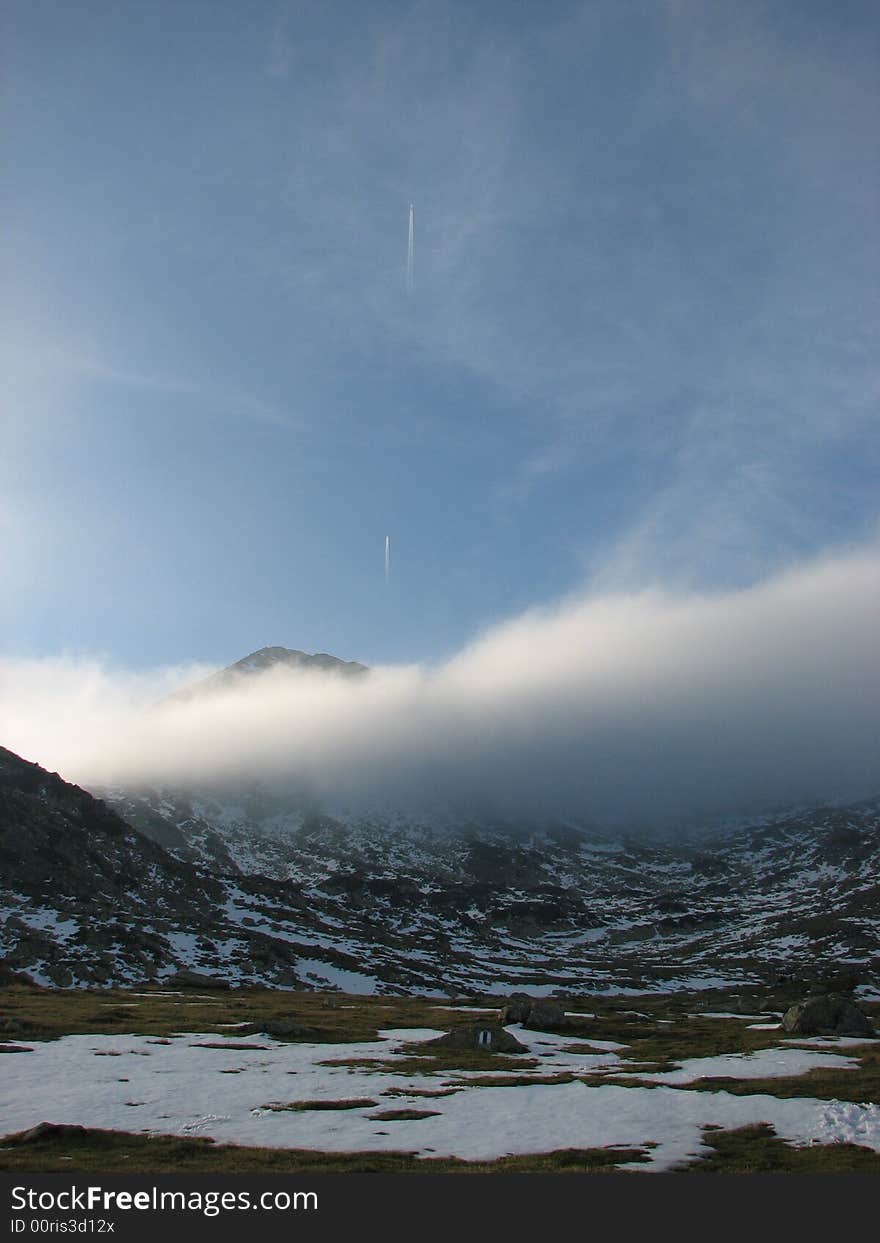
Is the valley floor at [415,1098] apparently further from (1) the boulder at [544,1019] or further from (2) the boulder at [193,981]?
(2) the boulder at [193,981]

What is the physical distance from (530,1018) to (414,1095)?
33667 millimetres

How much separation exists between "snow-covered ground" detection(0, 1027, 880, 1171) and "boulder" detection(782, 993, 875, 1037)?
14.1 meters

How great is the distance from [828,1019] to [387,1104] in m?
45.6

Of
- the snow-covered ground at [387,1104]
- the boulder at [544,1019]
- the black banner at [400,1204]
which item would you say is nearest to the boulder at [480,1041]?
the snow-covered ground at [387,1104]

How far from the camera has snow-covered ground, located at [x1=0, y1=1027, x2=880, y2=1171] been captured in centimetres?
2817

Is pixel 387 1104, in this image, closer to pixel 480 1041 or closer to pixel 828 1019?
pixel 480 1041

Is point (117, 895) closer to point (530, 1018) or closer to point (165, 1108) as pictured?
point (530, 1018)

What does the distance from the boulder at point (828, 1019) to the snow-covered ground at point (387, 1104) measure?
46.2 feet

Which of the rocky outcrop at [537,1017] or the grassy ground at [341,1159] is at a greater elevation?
the grassy ground at [341,1159]

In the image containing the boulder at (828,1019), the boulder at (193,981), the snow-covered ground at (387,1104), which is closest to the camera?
the snow-covered ground at (387,1104)

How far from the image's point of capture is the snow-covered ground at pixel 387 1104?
2817 centimetres

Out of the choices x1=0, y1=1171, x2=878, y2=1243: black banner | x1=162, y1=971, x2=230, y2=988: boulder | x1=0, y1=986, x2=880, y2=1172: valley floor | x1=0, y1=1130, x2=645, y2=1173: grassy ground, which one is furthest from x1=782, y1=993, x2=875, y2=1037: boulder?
x1=162, y1=971, x2=230, y2=988: boulder

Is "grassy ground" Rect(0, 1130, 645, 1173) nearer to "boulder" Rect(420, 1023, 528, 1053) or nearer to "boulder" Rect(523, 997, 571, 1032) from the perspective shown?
"boulder" Rect(420, 1023, 528, 1053)

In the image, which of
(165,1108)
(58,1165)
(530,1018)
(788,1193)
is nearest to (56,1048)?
(165,1108)
